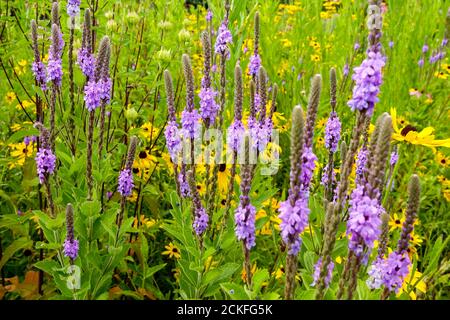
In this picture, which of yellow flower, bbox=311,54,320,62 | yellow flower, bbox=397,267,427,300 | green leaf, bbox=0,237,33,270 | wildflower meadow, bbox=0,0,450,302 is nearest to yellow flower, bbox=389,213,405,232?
wildflower meadow, bbox=0,0,450,302

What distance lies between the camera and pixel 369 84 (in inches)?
33.8

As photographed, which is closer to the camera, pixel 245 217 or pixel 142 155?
pixel 245 217

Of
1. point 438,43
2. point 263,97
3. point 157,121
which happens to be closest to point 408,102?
point 438,43

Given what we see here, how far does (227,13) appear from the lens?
1.81 m

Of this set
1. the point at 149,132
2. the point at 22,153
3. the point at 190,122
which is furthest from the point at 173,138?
the point at 22,153

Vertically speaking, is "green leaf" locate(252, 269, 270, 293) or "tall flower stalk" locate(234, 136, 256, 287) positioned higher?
"tall flower stalk" locate(234, 136, 256, 287)

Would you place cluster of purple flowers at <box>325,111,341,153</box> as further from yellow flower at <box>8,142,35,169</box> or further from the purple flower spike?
yellow flower at <box>8,142,35,169</box>

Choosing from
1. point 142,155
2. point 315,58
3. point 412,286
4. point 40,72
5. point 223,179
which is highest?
point 315,58

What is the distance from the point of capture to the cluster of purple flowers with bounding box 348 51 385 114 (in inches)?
33.6

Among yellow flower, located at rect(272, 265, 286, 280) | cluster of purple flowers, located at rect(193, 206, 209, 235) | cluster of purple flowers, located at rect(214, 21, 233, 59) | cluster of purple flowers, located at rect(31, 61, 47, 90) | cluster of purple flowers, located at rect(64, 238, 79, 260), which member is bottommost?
yellow flower, located at rect(272, 265, 286, 280)

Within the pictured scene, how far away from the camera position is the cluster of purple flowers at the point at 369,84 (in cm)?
85

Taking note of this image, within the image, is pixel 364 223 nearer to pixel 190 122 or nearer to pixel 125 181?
pixel 190 122

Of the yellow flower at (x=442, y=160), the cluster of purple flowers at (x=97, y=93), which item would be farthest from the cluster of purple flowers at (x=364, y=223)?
the yellow flower at (x=442, y=160)

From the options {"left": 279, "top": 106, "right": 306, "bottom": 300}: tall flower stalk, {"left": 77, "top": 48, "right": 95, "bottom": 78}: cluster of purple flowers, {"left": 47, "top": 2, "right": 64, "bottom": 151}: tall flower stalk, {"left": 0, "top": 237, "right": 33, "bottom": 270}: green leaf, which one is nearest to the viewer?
{"left": 279, "top": 106, "right": 306, "bottom": 300}: tall flower stalk
